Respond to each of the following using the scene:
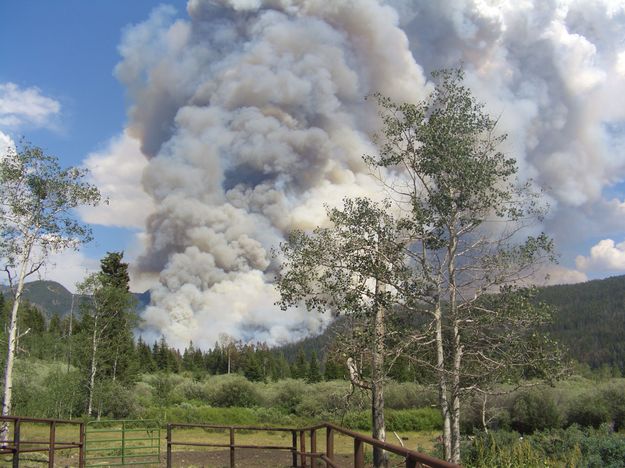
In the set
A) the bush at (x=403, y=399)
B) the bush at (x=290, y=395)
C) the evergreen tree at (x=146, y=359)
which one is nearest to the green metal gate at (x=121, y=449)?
the bush at (x=290, y=395)

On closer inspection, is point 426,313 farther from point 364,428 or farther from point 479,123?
point 364,428

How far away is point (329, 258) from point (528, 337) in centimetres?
618

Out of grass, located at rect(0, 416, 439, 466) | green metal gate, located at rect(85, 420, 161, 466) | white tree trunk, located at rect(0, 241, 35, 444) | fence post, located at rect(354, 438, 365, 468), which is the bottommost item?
grass, located at rect(0, 416, 439, 466)

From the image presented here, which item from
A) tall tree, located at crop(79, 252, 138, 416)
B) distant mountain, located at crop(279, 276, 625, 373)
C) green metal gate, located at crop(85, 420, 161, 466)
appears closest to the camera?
green metal gate, located at crop(85, 420, 161, 466)

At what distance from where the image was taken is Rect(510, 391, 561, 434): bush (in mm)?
41312

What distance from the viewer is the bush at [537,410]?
41312mm

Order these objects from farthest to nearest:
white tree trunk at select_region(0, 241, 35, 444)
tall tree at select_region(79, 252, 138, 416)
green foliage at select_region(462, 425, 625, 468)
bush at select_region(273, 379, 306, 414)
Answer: bush at select_region(273, 379, 306, 414) < tall tree at select_region(79, 252, 138, 416) < white tree trunk at select_region(0, 241, 35, 444) < green foliage at select_region(462, 425, 625, 468)

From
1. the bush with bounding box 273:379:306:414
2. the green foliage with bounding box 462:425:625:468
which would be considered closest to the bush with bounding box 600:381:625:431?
the green foliage with bounding box 462:425:625:468

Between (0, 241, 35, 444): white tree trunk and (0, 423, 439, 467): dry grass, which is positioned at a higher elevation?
(0, 241, 35, 444): white tree trunk

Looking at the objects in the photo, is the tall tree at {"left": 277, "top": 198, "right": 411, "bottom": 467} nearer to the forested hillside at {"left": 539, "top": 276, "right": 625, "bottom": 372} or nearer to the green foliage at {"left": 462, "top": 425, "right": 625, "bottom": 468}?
the green foliage at {"left": 462, "top": 425, "right": 625, "bottom": 468}

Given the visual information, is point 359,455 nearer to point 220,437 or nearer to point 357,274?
point 357,274

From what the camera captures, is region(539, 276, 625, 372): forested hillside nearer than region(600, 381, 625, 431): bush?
No

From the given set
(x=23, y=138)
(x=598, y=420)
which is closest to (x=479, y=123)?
(x=23, y=138)

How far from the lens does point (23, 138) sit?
90.6ft
